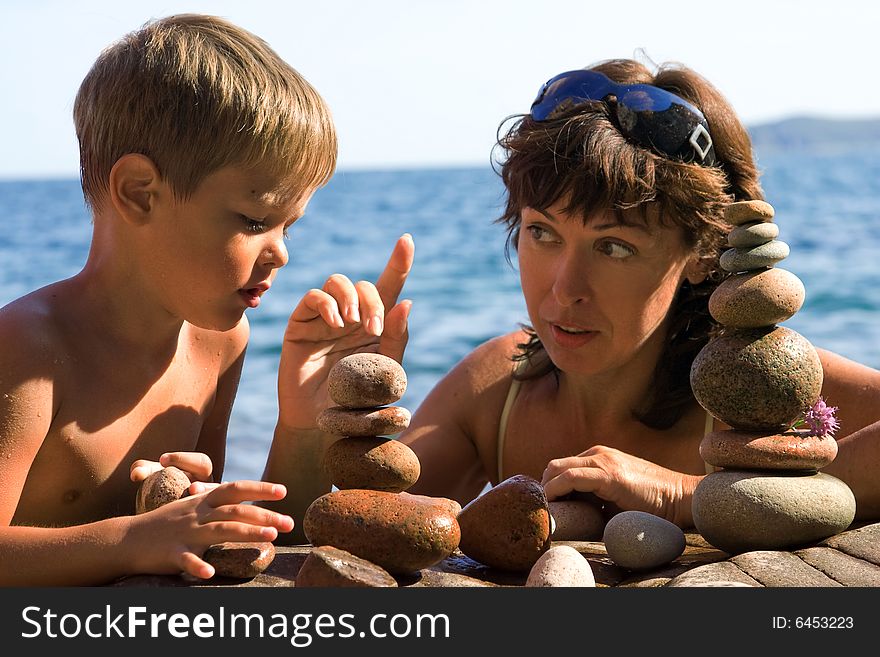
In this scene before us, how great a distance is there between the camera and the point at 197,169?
333cm

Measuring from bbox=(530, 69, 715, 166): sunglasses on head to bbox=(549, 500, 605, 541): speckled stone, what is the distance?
4.61ft

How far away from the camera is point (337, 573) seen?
2504 millimetres

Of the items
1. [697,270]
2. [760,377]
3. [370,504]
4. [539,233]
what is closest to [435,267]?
[697,270]

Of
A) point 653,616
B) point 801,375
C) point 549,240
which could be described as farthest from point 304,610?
point 549,240

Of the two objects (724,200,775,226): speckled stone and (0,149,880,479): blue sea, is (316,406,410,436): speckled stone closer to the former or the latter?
(0,149,880,479): blue sea

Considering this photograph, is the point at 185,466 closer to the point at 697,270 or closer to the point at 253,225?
the point at 253,225

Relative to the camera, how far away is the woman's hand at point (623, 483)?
3373 mm

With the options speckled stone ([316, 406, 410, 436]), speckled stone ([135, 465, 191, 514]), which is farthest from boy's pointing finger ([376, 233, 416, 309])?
speckled stone ([135, 465, 191, 514])

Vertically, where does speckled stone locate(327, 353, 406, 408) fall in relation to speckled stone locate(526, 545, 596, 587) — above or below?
above

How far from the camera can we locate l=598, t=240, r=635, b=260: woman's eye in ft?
12.4

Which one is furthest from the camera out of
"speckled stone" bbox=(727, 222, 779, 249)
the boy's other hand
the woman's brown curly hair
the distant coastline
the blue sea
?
the distant coastline

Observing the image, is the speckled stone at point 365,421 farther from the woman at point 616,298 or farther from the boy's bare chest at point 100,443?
the boy's bare chest at point 100,443

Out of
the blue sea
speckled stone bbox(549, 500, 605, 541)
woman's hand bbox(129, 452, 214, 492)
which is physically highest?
woman's hand bbox(129, 452, 214, 492)

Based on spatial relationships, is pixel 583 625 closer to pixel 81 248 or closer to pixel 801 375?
pixel 801 375
